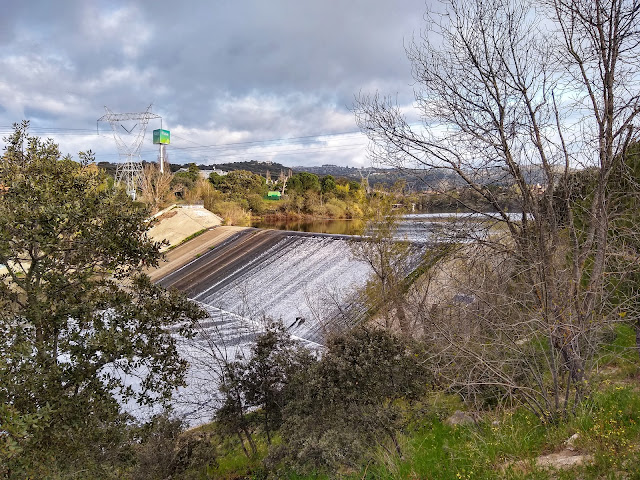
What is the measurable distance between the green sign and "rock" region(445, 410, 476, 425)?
2678 inches

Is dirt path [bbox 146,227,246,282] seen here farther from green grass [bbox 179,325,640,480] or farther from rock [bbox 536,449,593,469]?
rock [bbox 536,449,593,469]

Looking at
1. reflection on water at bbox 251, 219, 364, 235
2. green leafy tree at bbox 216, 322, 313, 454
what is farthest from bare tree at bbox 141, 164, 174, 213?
green leafy tree at bbox 216, 322, 313, 454

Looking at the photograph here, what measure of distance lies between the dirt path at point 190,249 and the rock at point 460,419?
18.0 m

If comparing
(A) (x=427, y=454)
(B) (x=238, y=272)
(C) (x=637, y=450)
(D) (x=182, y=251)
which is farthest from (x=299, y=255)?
(C) (x=637, y=450)

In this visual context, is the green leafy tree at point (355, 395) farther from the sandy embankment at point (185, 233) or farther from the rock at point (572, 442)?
the sandy embankment at point (185, 233)

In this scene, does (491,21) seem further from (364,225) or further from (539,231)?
(364,225)

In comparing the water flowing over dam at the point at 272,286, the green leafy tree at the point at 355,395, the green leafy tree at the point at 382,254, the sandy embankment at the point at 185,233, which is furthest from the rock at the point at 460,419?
the sandy embankment at the point at 185,233

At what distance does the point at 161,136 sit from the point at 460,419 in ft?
227

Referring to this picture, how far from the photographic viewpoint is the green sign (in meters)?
66.9

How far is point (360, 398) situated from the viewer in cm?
507

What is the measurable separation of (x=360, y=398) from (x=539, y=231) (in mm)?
2728

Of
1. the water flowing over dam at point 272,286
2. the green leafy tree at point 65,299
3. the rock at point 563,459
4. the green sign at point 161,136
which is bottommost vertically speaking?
the water flowing over dam at point 272,286

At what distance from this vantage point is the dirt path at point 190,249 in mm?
22094

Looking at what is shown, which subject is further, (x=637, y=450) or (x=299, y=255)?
(x=299, y=255)
